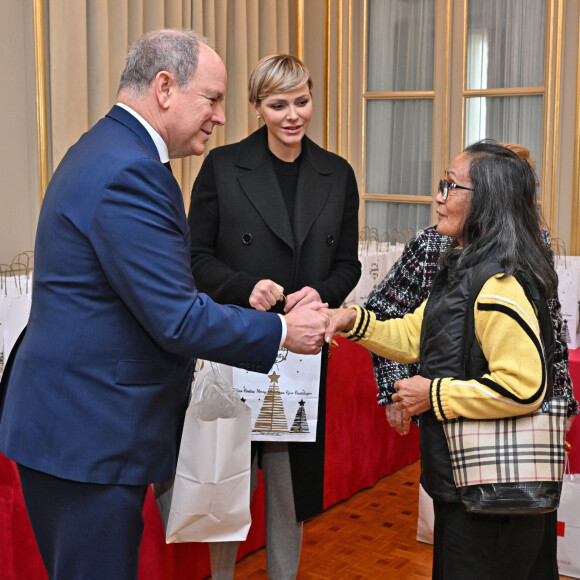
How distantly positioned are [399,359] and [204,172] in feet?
2.92

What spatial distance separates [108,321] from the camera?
158 centimetres

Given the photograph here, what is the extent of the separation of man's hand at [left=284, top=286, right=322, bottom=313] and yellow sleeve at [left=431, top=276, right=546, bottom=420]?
→ 0.69 meters

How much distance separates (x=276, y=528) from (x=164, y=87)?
1.60 metres

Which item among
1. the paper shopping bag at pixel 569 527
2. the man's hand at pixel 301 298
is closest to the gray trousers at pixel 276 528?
the man's hand at pixel 301 298

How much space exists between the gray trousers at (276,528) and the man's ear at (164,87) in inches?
51.4

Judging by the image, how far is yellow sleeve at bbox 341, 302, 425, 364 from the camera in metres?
2.15

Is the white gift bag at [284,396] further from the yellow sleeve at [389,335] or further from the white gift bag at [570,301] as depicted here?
the white gift bag at [570,301]

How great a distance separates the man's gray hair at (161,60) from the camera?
1683 mm

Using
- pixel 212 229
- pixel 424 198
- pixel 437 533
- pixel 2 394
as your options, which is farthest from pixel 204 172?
pixel 424 198

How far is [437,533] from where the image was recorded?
1945 millimetres

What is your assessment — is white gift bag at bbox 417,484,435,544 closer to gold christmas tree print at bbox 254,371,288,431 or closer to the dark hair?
gold christmas tree print at bbox 254,371,288,431

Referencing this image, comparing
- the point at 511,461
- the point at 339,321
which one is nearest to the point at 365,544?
the point at 339,321

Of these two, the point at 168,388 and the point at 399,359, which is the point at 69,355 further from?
the point at 399,359

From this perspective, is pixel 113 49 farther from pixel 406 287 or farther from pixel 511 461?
pixel 511 461
